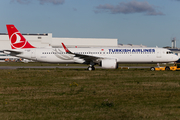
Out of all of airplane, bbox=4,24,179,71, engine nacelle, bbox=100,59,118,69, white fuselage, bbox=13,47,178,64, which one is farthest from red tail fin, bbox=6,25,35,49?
engine nacelle, bbox=100,59,118,69

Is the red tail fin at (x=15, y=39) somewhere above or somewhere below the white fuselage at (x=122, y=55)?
above

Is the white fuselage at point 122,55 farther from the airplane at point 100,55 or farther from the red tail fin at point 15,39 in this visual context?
the red tail fin at point 15,39

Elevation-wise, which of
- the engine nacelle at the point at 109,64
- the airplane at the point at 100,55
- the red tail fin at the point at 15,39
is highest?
the red tail fin at the point at 15,39

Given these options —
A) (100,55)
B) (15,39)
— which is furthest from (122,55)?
(15,39)

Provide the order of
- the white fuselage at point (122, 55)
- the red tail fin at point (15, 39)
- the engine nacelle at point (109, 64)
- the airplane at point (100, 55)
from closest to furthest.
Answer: the engine nacelle at point (109, 64) < the airplane at point (100, 55) < the white fuselage at point (122, 55) < the red tail fin at point (15, 39)

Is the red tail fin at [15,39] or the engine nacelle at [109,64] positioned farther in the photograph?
the red tail fin at [15,39]

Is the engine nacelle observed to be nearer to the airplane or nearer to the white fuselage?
the airplane

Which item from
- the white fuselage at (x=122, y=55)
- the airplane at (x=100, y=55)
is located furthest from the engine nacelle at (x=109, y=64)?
the white fuselage at (x=122, y=55)

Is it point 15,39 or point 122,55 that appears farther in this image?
point 15,39

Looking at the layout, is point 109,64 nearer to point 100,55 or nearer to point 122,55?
point 122,55

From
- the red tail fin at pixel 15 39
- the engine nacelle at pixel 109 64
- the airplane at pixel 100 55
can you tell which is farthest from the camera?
the red tail fin at pixel 15 39

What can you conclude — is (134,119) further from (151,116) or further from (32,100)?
(32,100)

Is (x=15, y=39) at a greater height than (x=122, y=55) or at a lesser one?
greater

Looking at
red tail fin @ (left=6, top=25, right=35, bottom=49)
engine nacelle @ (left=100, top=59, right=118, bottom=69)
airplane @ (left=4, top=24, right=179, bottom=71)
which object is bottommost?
engine nacelle @ (left=100, top=59, right=118, bottom=69)
